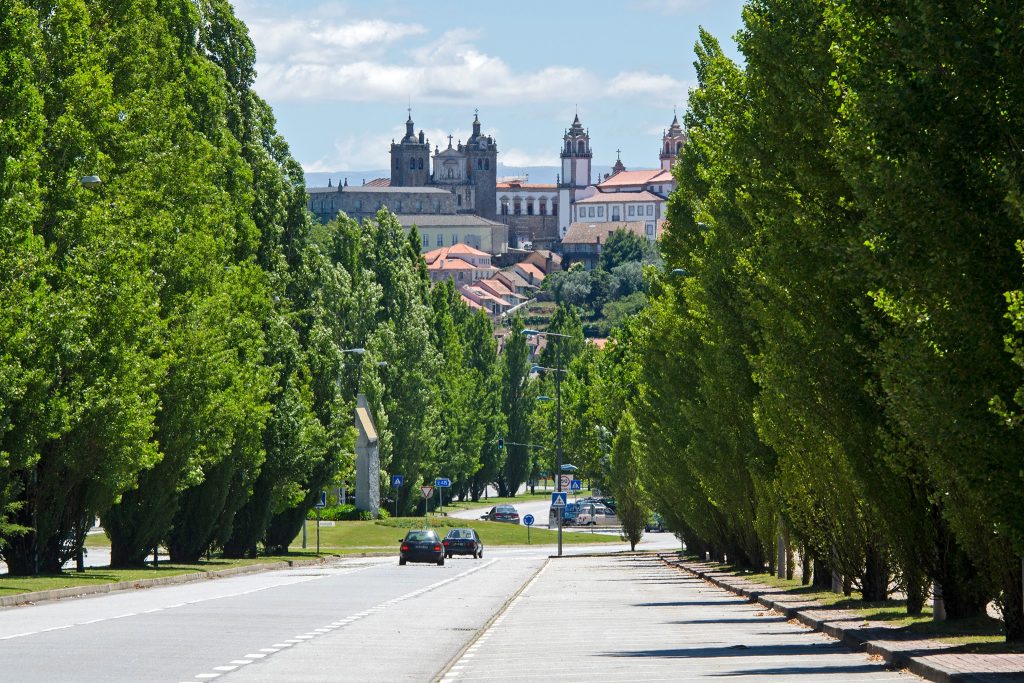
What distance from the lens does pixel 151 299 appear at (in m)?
40.2

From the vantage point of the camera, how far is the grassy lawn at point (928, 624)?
18891mm

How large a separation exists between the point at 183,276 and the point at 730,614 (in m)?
19.5

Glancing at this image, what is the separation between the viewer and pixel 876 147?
54.6 ft

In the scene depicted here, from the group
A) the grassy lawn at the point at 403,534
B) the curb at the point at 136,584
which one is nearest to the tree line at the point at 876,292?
the curb at the point at 136,584

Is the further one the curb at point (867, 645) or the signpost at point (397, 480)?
the signpost at point (397, 480)

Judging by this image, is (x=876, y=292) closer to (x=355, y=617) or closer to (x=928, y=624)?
(x=928, y=624)

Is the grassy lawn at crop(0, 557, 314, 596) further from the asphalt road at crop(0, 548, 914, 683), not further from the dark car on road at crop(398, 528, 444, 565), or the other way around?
the dark car on road at crop(398, 528, 444, 565)

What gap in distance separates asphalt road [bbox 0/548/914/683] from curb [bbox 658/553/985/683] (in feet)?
0.76

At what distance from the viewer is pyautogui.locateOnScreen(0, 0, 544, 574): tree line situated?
33.3 meters

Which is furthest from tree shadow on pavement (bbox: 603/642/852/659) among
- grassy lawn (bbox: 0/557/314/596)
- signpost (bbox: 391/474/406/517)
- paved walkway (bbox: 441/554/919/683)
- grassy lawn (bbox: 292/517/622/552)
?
signpost (bbox: 391/474/406/517)

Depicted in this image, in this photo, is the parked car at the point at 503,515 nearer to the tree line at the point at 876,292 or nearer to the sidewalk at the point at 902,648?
the tree line at the point at 876,292

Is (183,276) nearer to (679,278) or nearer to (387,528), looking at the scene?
(679,278)

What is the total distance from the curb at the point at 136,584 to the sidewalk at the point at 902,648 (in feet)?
42.2

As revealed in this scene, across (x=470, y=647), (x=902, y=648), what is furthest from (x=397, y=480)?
(x=902, y=648)
